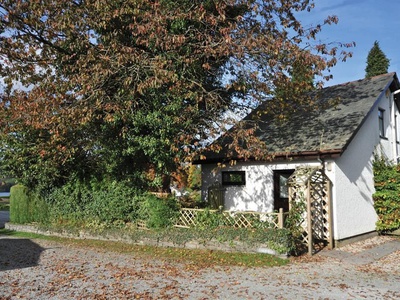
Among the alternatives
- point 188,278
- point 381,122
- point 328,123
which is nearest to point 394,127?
point 381,122

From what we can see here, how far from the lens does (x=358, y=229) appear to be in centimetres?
1284

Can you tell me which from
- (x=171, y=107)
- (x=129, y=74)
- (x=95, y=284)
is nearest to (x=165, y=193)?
(x=171, y=107)

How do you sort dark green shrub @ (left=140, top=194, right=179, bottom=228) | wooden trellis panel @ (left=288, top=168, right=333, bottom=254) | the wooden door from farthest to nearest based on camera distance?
the wooden door → dark green shrub @ (left=140, top=194, right=179, bottom=228) → wooden trellis panel @ (left=288, top=168, right=333, bottom=254)

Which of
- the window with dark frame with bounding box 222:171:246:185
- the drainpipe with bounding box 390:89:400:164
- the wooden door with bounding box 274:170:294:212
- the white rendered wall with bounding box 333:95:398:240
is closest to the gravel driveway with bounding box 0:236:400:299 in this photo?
the white rendered wall with bounding box 333:95:398:240

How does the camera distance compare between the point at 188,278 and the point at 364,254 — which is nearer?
the point at 188,278

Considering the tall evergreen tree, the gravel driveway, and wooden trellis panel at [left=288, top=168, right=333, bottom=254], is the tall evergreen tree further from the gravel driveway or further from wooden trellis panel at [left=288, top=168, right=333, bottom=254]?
the gravel driveway

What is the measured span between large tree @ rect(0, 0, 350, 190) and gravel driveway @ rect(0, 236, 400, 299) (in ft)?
12.4

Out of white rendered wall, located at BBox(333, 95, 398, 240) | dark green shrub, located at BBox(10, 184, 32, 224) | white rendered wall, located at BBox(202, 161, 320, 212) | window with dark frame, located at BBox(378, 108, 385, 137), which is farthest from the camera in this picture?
dark green shrub, located at BBox(10, 184, 32, 224)

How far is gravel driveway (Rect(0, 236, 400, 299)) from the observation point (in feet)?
22.6

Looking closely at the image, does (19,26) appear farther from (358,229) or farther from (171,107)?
(358,229)

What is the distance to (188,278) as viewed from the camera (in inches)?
314

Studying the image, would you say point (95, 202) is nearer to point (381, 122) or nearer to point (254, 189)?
point (254, 189)

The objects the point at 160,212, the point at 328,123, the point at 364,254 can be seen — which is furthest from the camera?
the point at 328,123

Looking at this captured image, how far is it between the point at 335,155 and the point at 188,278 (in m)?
6.40
